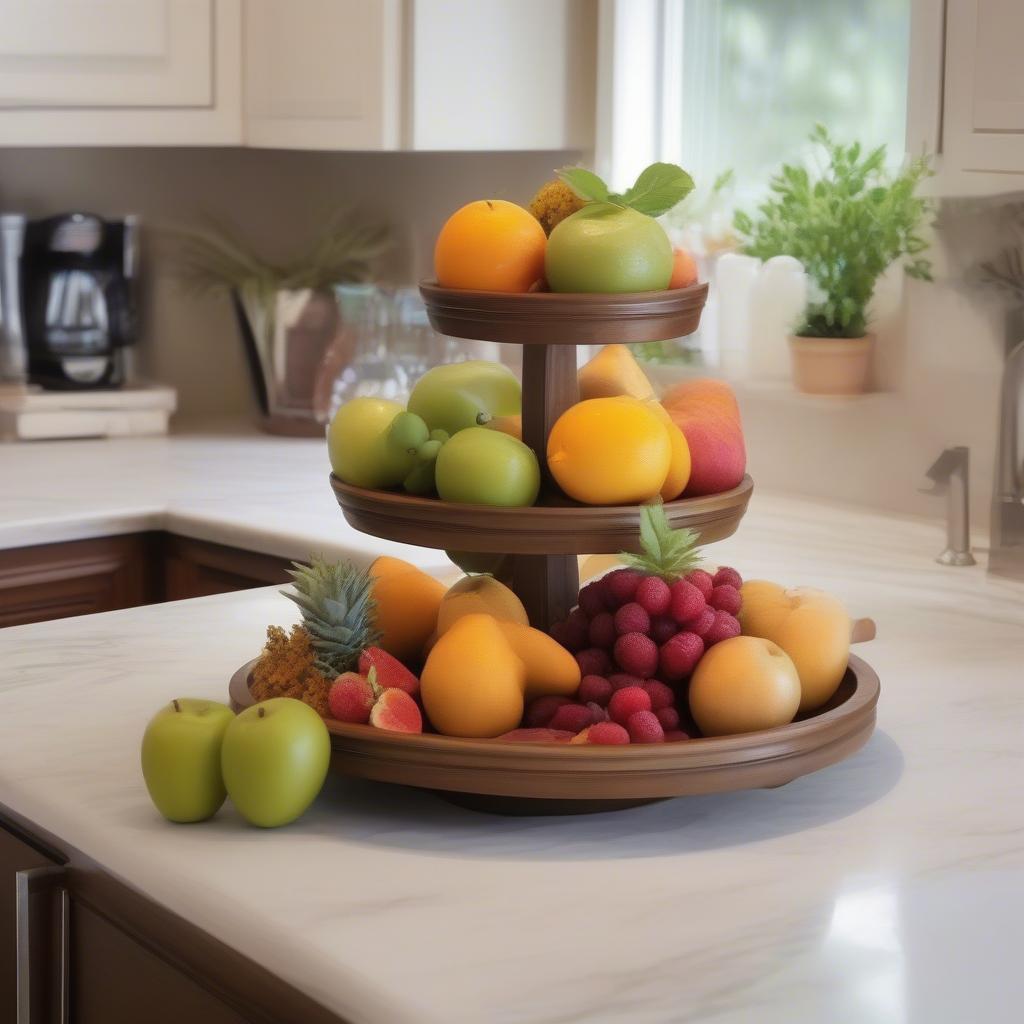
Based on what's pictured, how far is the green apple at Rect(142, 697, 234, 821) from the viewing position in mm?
1007

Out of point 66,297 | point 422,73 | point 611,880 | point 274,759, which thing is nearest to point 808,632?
point 611,880

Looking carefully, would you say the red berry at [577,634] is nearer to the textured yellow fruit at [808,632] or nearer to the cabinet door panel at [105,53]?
the textured yellow fruit at [808,632]

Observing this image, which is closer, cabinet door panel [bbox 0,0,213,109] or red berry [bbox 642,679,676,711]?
red berry [bbox 642,679,676,711]

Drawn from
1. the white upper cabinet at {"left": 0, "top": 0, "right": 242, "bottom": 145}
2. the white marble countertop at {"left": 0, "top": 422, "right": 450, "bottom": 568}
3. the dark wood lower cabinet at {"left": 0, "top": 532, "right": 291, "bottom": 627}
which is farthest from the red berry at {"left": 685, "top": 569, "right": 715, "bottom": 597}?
the white upper cabinet at {"left": 0, "top": 0, "right": 242, "bottom": 145}

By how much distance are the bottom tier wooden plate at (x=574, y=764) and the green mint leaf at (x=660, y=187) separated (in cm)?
40

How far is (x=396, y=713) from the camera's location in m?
1.05

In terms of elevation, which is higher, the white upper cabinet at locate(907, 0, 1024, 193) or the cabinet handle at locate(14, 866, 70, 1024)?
the white upper cabinet at locate(907, 0, 1024, 193)

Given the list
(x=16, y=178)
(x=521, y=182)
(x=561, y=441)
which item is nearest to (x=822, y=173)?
(x=521, y=182)

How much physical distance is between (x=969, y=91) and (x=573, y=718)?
1156 millimetres

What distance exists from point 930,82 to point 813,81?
36 centimetres

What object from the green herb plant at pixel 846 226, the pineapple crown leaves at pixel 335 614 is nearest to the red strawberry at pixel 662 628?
the pineapple crown leaves at pixel 335 614

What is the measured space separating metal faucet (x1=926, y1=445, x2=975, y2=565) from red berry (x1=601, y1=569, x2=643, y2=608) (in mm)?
978

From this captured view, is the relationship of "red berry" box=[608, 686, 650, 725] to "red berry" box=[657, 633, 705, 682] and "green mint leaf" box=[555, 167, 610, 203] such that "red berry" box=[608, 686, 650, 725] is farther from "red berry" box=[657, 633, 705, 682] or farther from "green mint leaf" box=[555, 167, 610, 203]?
"green mint leaf" box=[555, 167, 610, 203]

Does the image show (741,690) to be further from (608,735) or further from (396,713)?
(396,713)
